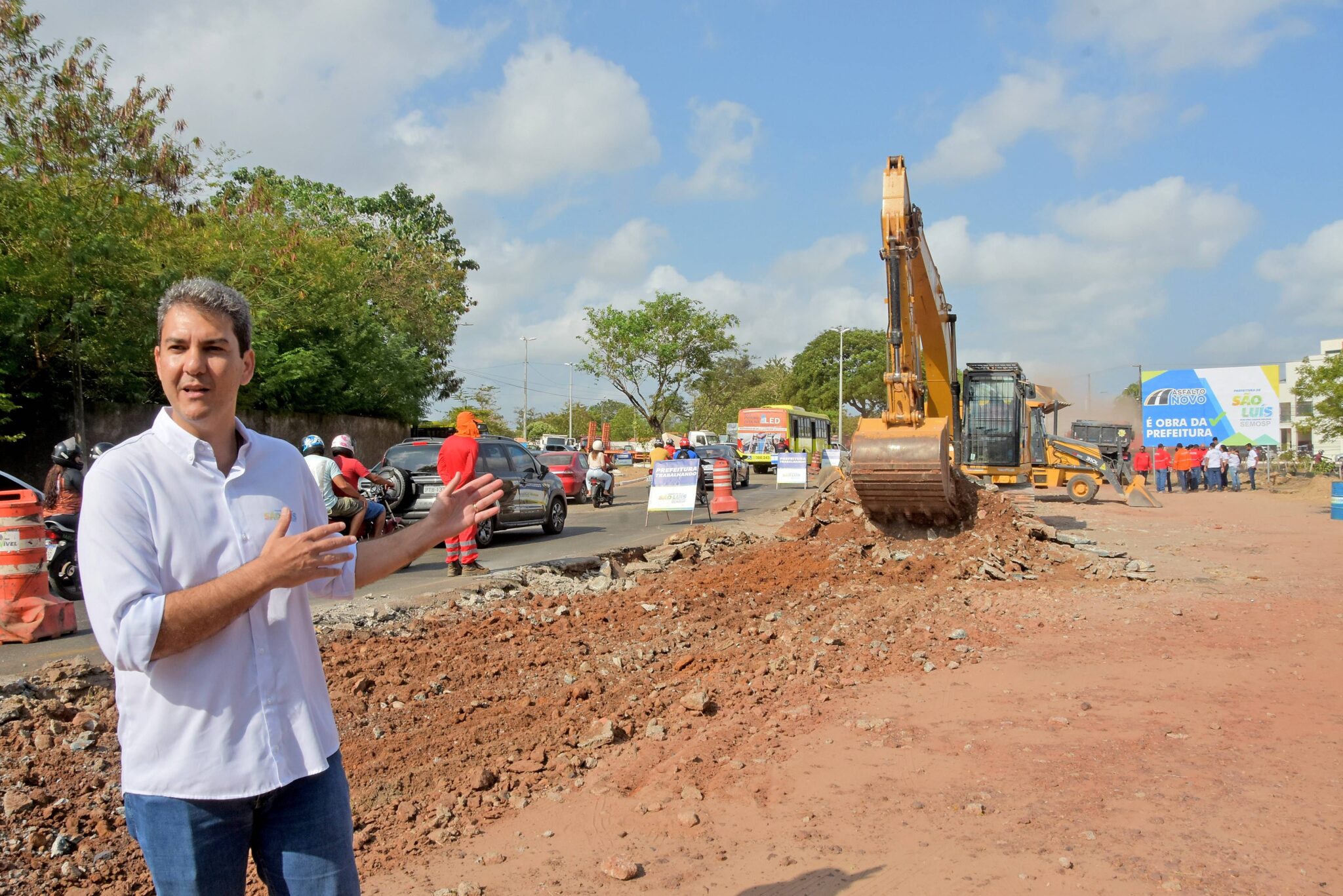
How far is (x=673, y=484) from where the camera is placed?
17.7 meters

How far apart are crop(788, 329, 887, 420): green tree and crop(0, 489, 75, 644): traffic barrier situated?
64.6 m

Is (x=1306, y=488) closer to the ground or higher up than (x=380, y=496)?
closer to the ground

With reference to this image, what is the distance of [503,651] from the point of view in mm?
7133

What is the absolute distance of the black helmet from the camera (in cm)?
1066

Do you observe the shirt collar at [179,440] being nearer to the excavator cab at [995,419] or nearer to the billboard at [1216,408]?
the excavator cab at [995,419]

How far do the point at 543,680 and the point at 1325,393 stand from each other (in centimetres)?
2455

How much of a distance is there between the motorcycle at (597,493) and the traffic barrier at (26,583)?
617 inches

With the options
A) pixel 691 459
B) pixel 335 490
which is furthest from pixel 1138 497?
pixel 335 490

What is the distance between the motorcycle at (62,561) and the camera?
32.0 ft

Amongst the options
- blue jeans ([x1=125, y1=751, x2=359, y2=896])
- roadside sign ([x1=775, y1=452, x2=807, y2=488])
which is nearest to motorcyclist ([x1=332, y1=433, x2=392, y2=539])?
blue jeans ([x1=125, y1=751, x2=359, y2=896])

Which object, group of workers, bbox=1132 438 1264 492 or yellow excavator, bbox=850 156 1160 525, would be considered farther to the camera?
group of workers, bbox=1132 438 1264 492

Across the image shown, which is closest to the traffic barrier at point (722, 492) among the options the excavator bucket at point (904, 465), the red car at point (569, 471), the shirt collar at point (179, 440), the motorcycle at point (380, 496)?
the red car at point (569, 471)

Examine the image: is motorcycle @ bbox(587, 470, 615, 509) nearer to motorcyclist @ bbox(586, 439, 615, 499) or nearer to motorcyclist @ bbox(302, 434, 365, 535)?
motorcyclist @ bbox(586, 439, 615, 499)

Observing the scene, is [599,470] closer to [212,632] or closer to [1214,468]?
[212,632]
